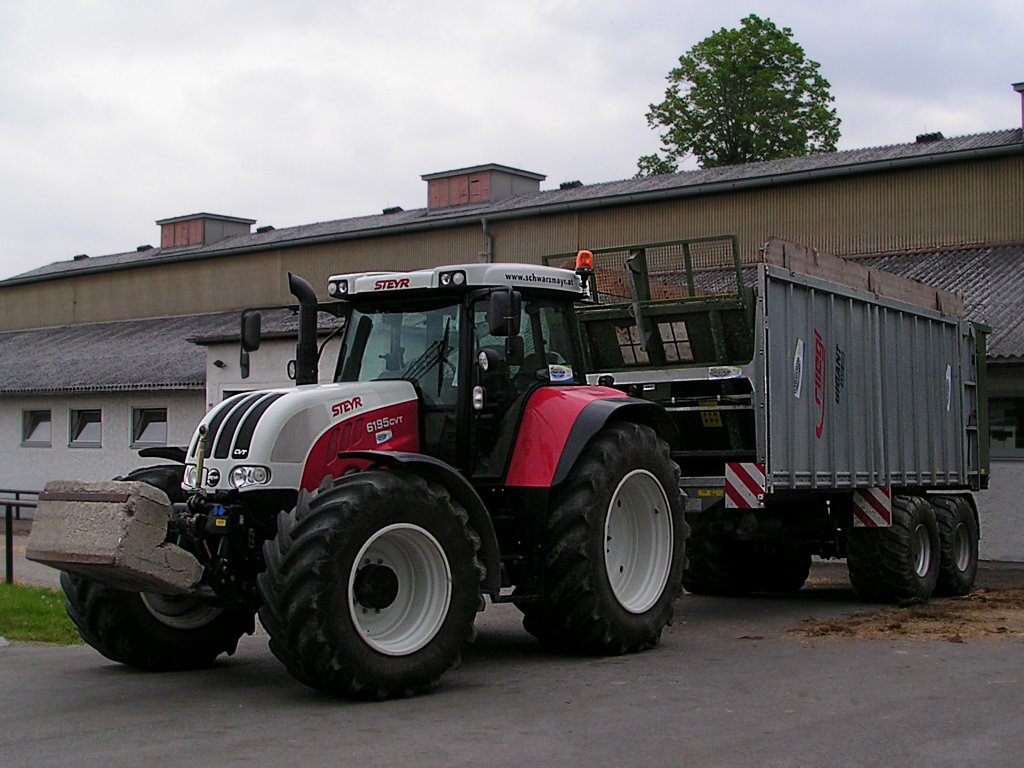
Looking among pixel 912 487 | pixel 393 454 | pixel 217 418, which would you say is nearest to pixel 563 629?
pixel 393 454

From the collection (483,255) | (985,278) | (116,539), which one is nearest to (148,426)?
(483,255)

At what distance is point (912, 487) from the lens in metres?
14.6

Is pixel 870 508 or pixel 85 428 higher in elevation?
pixel 85 428

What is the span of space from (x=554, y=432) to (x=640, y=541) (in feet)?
4.36

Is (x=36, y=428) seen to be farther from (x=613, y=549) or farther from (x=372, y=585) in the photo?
(x=372, y=585)

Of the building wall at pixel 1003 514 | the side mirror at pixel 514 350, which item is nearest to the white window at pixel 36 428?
the building wall at pixel 1003 514

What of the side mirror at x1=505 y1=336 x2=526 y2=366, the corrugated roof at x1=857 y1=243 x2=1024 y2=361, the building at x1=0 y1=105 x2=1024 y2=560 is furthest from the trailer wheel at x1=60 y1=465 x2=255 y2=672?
the corrugated roof at x1=857 y1=243 x2=1024 y2=361

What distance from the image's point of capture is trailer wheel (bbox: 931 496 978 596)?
14570 millimetres

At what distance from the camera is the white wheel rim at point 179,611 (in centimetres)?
943

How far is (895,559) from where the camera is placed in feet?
44.1

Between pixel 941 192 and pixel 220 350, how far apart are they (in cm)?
1310

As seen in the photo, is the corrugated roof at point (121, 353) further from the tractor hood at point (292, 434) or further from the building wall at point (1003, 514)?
the tractor hood at point (292, 434)

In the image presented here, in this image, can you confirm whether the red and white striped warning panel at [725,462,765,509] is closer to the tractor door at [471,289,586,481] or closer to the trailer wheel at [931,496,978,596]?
the tractor door at [471,289,586,481]

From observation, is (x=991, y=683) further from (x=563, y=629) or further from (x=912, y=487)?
(x=912, y=487)
